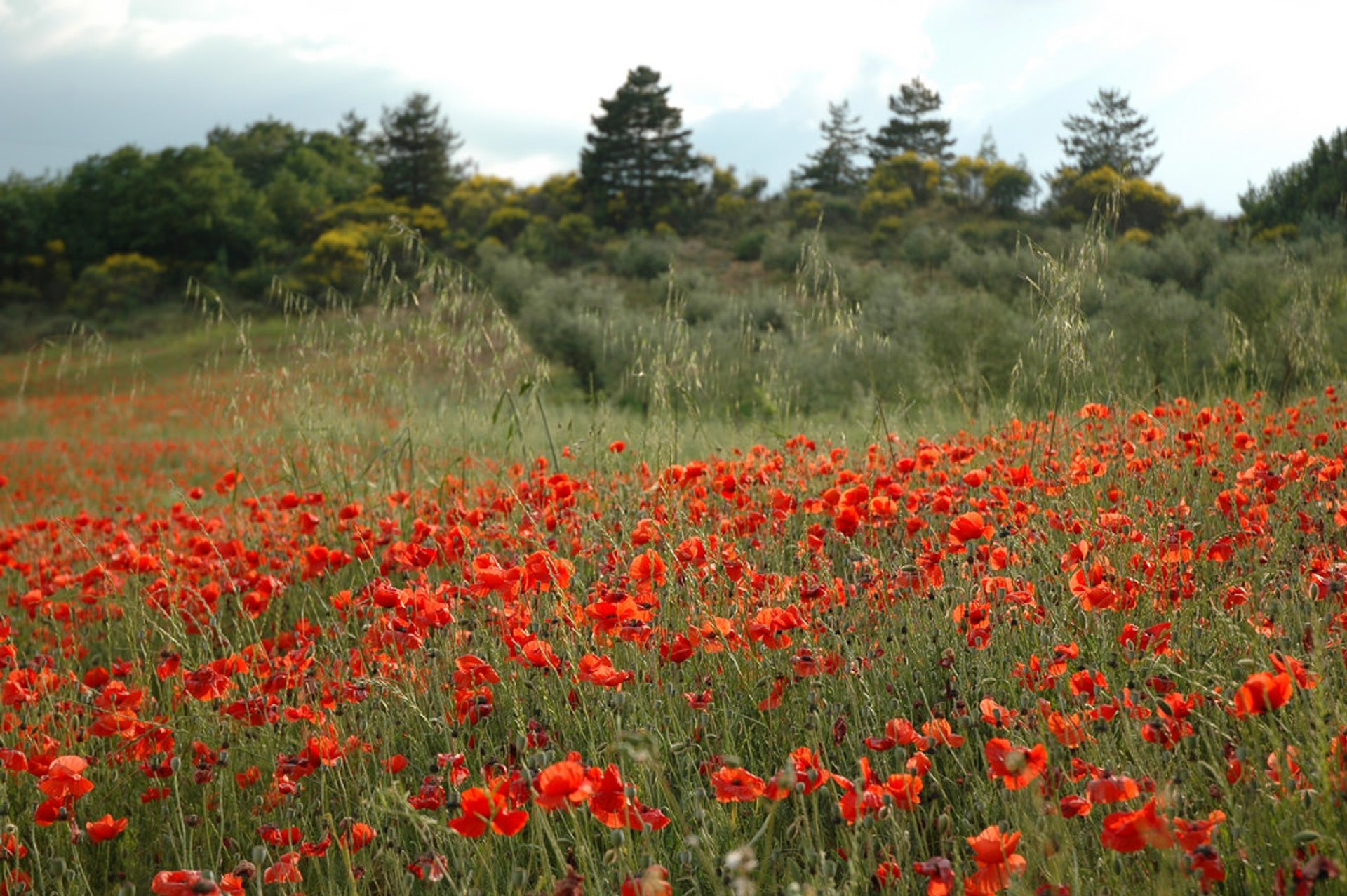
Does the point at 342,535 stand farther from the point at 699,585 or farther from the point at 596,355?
the point at 596,355

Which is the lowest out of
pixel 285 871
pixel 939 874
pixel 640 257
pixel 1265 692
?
pixel 285 871

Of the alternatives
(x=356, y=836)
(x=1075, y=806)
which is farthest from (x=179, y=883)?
(x=1075, y=806)

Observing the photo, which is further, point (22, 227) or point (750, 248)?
point (22, 227)

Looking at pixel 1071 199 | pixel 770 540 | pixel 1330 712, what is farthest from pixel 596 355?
pixel 1071 199

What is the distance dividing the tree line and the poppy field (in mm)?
29263

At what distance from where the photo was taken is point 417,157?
4191cm

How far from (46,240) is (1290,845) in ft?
153

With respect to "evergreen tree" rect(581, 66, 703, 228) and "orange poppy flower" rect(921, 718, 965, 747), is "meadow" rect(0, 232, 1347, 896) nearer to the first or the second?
"orange poppy flower" rect(921, 718, 965, 747)

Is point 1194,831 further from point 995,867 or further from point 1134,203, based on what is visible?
point 1134,203

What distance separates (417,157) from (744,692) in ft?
142

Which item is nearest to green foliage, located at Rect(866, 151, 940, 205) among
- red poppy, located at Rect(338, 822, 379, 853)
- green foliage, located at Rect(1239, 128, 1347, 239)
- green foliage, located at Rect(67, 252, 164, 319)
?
green foliage, located at Rect(1239, 128, 1347, 239)

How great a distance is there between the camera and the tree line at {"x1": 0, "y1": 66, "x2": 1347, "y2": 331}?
113 feet

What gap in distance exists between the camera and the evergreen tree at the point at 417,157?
42.0m

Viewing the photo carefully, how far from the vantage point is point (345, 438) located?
5188 mm
